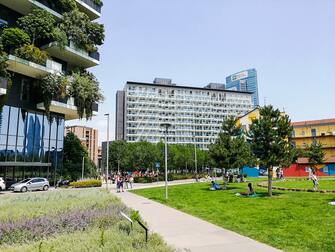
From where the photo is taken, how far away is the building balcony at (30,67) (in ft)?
99.5

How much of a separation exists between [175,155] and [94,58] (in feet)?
145

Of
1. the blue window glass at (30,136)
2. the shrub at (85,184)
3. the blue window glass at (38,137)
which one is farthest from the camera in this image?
the shrub at (85,184)

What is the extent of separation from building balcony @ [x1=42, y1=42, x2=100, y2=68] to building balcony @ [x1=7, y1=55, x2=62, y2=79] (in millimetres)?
2060

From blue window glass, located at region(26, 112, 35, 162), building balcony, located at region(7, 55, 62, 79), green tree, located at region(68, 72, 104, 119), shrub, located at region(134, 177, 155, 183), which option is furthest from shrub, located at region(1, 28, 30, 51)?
shrub, located at region(134, 177, 155, 183)

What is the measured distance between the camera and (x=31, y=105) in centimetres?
3578

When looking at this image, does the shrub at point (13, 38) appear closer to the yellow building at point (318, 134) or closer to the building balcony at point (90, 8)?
the building balcony at point (90, 8)

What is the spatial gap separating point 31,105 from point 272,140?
92.9 feet

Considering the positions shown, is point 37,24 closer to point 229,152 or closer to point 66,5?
point 66,5

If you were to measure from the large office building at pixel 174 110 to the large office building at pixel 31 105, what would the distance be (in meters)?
84.2

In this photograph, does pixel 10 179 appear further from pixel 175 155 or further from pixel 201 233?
pixel 175 155

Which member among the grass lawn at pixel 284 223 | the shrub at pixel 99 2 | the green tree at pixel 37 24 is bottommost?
the grass lawn at pixel 284 223

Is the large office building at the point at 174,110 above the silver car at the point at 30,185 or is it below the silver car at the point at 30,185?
above

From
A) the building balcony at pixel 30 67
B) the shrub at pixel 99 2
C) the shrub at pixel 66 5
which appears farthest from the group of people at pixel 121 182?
the shrub at pixel 99 2

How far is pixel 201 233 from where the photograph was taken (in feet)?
31.5
